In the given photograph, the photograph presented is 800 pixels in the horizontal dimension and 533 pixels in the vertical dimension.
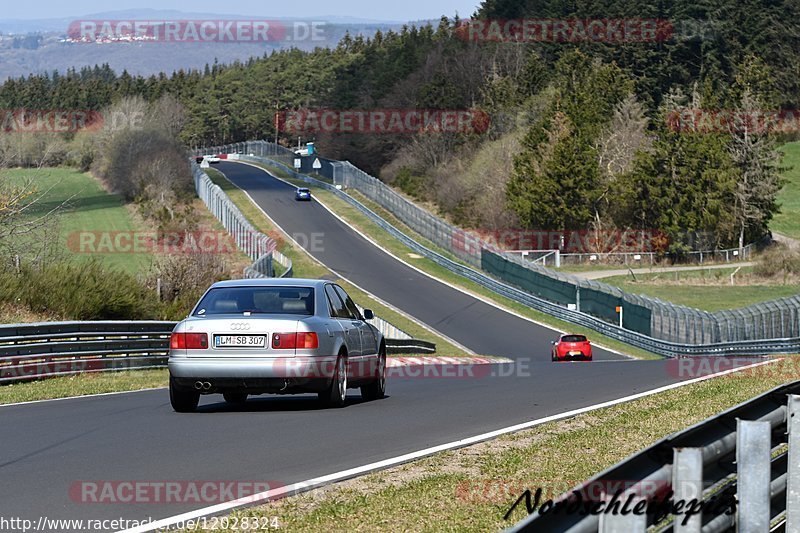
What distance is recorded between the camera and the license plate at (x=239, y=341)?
1338 cm

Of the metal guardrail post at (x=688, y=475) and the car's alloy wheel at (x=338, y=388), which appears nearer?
the metal guardrail post at (x=688, y=475)

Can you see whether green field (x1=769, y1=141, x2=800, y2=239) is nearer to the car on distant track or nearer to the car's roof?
the car on distant track

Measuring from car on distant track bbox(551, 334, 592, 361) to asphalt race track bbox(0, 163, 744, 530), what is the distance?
1905cm

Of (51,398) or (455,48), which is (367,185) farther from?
(51,398)

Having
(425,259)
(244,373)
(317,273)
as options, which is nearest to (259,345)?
(244,373)

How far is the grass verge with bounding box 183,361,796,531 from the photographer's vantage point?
23.9 feet

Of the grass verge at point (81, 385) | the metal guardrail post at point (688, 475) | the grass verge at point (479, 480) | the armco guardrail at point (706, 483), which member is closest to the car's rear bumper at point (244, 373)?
the grass verge at point (479, 480)

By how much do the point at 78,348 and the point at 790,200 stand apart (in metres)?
104

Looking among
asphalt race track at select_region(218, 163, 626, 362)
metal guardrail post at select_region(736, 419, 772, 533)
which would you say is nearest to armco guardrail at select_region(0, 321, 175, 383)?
metal guardrail post at select_region(736, 419, 772, 533)

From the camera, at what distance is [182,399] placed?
45.2 ft

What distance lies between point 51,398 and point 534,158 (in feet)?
269

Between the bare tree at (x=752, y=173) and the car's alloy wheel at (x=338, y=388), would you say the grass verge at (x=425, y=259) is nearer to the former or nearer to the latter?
the bare tree at (x=752, y=173)

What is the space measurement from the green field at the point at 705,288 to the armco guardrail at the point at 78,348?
4673cm

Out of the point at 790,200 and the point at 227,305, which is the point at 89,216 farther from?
the point at 227,305
